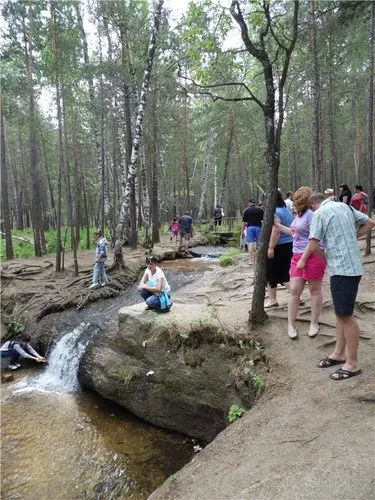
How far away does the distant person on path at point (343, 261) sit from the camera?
11.5 ft

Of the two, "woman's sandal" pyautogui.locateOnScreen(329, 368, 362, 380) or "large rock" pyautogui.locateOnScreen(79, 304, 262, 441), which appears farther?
"large rock" pyautogui.locateOnScreen(79, 304, 262, 441)

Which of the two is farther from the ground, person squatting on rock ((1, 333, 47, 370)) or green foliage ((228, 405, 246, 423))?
green foliage ((228, 405, 246, 423))

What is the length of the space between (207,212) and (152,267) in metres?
35.0

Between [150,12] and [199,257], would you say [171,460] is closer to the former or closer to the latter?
[199,257]

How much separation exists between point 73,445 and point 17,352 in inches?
150

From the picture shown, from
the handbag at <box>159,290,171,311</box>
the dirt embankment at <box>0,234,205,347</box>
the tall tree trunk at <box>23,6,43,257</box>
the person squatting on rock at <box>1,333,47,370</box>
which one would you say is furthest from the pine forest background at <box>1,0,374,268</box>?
the person squatting on rock at <box>1,333,47,370</box>

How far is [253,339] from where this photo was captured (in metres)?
5.14

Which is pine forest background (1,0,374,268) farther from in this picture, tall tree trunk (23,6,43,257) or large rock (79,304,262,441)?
large rock (79,304,262,441)

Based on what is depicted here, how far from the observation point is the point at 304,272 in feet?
14.9

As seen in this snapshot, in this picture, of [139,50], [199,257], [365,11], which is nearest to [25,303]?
[199,257]

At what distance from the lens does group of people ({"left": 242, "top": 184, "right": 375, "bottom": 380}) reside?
3.53 metres

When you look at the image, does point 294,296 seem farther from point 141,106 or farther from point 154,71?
point 154,71

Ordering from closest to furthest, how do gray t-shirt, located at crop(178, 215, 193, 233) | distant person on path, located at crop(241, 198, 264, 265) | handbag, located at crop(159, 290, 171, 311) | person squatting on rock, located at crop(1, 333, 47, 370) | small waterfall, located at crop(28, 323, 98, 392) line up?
handbag, located at crop(159, 290, 171, 311)
small waterfall, located at crop(28, 323, 98, 392)
person squatting on rock, located at crop(1, 333, 47, 370)
distant person on path, located at crop(241, 198, 264, 265)
gray t-shirt, located at crop(178, 215, 193, 233)

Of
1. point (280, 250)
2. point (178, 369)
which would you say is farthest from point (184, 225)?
point (178, 369)
